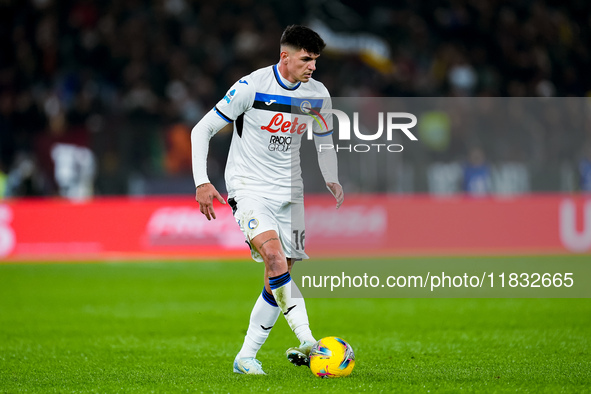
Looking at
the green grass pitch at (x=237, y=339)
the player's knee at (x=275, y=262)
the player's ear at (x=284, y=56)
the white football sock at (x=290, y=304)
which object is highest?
the player's ear at (x=284, y=56)

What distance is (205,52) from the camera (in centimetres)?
1889

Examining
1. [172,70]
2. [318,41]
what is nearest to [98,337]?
[318,41]

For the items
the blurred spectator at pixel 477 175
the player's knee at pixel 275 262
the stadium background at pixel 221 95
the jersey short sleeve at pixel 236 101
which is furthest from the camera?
the stadium background at pixel 221 95

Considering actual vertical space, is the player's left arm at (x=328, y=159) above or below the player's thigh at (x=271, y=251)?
above

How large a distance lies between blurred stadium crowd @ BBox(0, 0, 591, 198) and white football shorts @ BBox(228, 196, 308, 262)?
8.97m

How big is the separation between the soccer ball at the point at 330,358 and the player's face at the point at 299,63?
178 cm

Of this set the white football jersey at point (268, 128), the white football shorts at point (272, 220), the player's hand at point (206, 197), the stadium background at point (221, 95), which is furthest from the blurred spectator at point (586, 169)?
the player's hand at point (206, 197)

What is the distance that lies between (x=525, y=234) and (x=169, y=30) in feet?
29.9

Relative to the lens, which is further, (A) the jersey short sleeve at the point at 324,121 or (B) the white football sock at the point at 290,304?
(A) the jersey short sleeve at the point at 324,121

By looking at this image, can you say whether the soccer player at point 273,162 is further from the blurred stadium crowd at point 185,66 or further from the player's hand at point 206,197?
the blurred stadium crowd at point 185,66

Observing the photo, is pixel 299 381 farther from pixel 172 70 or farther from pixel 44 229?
pixel 172 70

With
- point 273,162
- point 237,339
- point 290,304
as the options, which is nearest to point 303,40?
point 273,162

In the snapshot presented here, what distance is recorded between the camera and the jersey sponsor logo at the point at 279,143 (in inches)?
237

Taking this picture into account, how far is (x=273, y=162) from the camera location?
6070 mm
